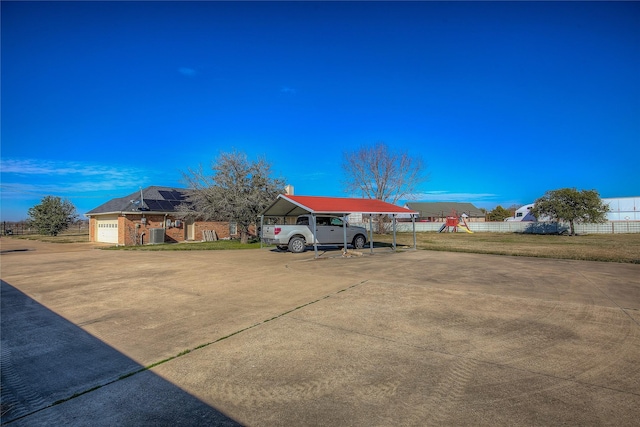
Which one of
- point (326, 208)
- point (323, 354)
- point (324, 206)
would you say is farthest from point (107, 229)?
point (323, 354)

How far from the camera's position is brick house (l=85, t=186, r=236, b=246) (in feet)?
74.5

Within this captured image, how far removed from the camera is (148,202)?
80.8ft

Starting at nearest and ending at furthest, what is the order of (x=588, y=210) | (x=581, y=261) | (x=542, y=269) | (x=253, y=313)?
(x=253, y=313) < (x=542, y=269) < (x=581, y=261) < (x=588, y=210)

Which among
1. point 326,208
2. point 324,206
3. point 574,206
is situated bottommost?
point 326,208

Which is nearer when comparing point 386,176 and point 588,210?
point 588,210

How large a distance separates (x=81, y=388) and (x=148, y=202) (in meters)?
24.0

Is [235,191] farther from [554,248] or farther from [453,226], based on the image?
[453,226]

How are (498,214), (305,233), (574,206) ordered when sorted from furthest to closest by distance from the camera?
(498,214) → (574,206) → (305,233)

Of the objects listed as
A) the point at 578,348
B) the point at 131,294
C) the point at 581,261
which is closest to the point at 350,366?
the point at 578,348

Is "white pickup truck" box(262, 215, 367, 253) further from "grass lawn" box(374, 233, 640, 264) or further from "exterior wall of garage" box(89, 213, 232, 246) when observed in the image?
"exterior wall of garage" box(89, 213, 232, 246)

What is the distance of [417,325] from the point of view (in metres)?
4.94

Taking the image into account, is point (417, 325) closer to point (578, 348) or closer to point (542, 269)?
point (578, 348)

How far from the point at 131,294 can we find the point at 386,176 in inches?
1341

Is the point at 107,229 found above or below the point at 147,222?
below
